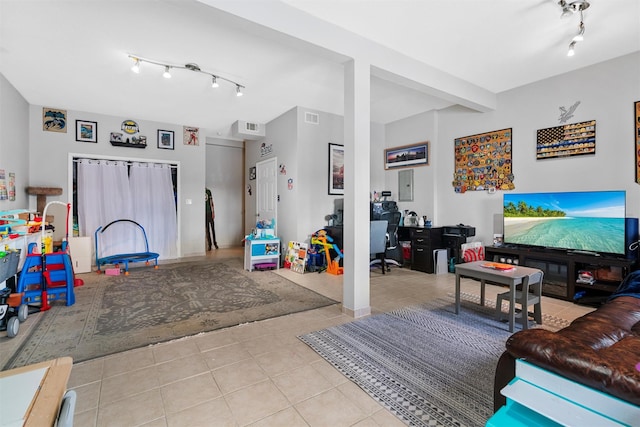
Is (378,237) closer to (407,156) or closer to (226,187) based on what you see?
(407,156)

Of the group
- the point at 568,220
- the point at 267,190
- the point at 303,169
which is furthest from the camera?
the point at 267,190

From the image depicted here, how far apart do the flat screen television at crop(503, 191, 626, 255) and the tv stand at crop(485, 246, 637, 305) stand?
0.11 meters

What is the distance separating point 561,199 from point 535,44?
1861mm

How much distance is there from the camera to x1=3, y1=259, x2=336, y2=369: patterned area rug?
8.17 ft

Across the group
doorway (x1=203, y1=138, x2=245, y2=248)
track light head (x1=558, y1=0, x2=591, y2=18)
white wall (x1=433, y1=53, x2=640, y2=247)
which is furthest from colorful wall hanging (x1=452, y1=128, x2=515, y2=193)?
doorway (x1=203, y1=138, x2=245, y2=248)

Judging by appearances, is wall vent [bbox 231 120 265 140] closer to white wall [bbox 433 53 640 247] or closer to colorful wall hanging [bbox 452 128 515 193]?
white wall [bbox 433 53 640 247]

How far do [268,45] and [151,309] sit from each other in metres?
3.16

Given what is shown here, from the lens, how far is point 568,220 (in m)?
3.64

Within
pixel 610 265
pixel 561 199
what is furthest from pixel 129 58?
pixel 610 265

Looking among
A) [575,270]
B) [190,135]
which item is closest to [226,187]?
[190,135]

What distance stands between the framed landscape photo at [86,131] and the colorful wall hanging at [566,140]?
7.36 m

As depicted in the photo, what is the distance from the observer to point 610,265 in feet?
10.7

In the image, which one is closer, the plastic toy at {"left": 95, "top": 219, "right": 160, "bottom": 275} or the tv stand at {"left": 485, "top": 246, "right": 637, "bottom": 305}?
the tv stand at {"left": 485, "top": 246, "right": 637, "bottom": 305}

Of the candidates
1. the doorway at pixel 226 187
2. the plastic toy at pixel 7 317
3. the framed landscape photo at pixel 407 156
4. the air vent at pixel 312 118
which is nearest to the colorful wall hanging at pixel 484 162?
the framed landscape photo at pixel 407 156
